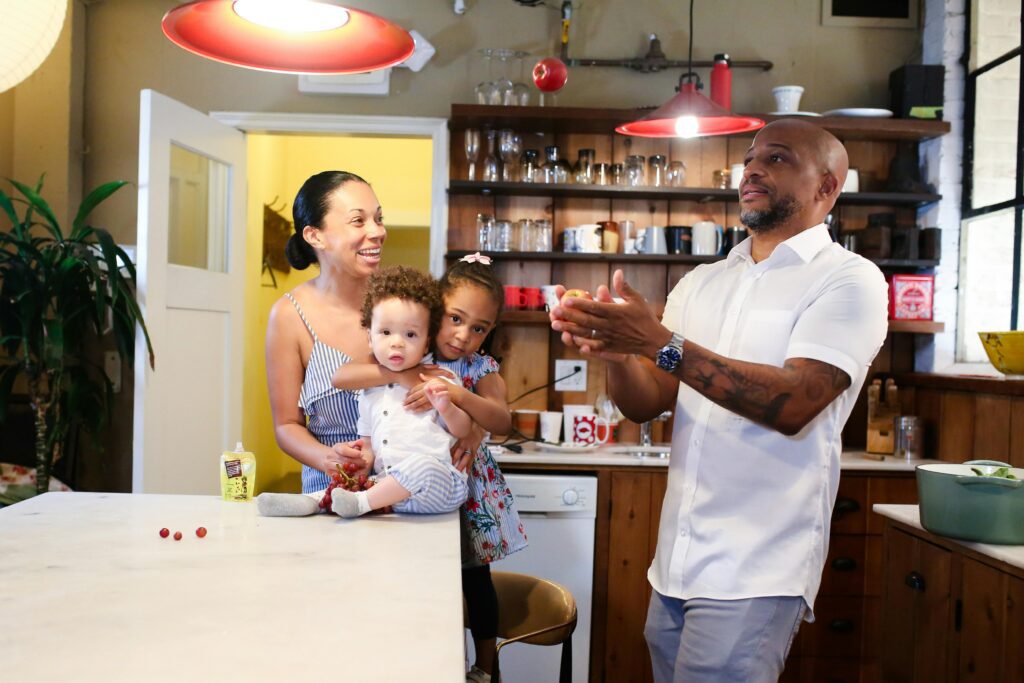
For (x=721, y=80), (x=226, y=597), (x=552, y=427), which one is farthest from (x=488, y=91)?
(x=226, y=597)

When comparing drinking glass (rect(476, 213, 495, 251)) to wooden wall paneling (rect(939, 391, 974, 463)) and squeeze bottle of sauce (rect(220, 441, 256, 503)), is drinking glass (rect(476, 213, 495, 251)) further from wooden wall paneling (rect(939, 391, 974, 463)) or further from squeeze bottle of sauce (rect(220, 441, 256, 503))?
squeeze bottle of sauce (rect(220, 441, 256, 503))

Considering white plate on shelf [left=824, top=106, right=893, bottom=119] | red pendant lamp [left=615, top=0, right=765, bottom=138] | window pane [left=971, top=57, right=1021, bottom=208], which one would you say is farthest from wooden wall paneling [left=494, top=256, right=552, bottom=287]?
window pane [left=971, top=57, right=1021, bottom=208]

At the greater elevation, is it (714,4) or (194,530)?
(714,4)

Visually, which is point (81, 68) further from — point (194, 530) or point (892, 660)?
point (892, 660)

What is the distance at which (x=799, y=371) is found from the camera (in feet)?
5.07

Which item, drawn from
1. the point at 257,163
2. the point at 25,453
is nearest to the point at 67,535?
the point at 25,453

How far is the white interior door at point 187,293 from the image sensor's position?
3148 mm

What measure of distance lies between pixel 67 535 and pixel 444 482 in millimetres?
605

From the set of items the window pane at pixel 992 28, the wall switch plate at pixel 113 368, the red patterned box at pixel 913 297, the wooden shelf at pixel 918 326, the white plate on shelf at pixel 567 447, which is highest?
the window pane at pixel 992 28

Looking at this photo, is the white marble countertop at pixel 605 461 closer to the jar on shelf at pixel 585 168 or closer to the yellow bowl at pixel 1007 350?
the yellow bowl at pixel 1007 350

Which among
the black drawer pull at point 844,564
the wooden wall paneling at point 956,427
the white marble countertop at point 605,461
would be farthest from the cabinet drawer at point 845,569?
the wooden wall paneling at point 956,427

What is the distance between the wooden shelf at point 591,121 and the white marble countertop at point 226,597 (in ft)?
7.47

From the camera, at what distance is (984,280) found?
11.8 ft

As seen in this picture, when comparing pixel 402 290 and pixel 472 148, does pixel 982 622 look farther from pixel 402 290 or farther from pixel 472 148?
pixel 472 148
